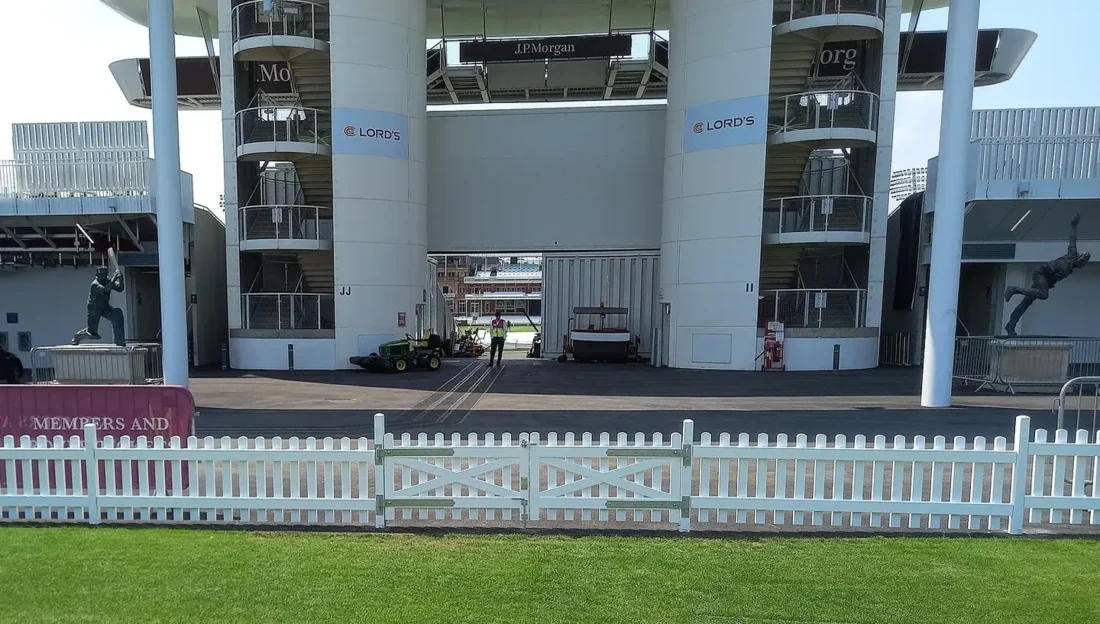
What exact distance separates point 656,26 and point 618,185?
38.6 ft

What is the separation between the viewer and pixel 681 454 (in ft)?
15.9

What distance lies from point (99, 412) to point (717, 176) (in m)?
Result: 17.3

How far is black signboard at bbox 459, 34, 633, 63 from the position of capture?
80.4 feet

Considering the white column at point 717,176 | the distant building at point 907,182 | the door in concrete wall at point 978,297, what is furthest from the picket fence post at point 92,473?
the distant building at point 907,182

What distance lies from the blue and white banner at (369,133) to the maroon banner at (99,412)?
13.6m

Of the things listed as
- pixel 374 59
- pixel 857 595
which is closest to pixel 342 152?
pixel 374 59

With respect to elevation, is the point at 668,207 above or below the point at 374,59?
below

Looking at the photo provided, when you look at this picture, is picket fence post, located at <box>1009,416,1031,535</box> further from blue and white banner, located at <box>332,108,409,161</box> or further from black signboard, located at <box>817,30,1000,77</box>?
black signboard, located at <box>817,30,1000,77</box>

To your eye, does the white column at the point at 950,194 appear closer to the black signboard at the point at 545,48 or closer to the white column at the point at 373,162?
the white column at the point at 373,162

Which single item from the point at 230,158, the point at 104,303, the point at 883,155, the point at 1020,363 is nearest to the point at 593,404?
the point at 1020,363

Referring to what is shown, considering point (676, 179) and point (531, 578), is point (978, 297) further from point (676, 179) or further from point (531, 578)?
point (531, 578)

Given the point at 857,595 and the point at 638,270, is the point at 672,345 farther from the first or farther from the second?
the point at 857,595

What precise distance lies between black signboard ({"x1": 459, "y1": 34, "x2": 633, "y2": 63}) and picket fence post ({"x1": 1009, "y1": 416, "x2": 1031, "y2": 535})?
23.8 meters

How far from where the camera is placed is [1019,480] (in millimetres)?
4828
